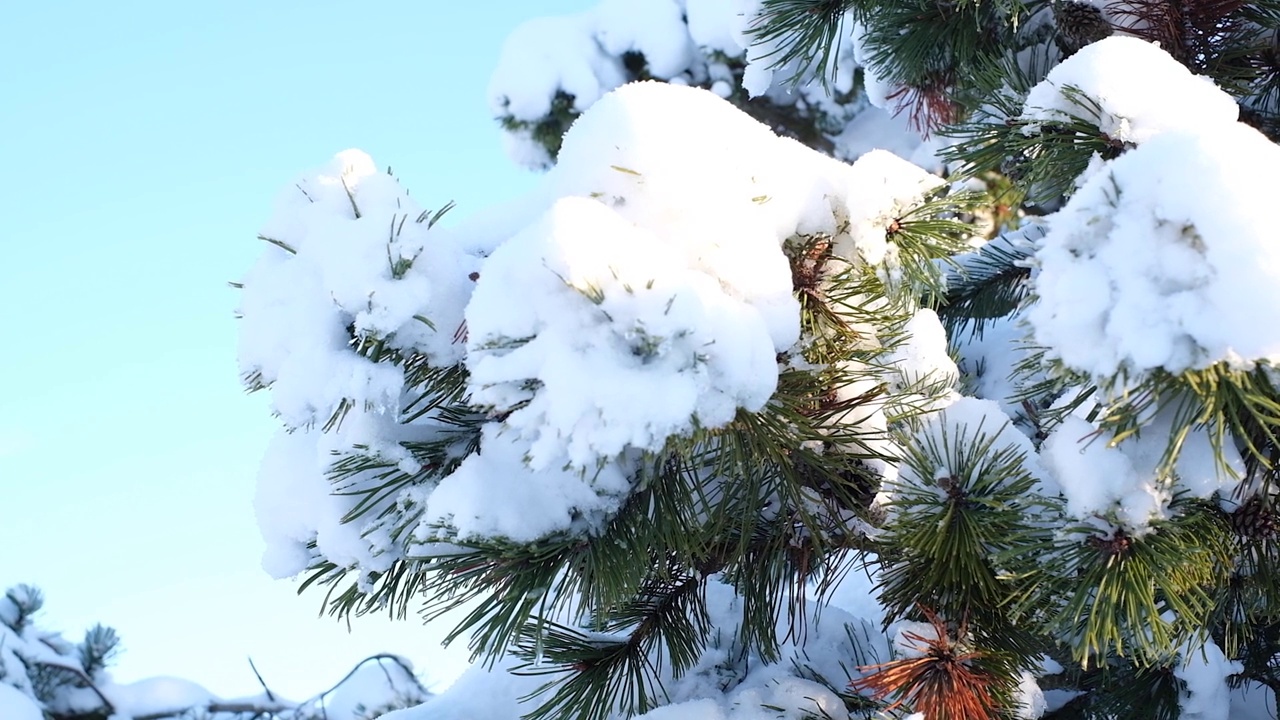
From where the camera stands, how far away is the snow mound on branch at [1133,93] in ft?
4.38

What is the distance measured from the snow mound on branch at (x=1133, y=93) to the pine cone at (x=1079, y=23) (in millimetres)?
746

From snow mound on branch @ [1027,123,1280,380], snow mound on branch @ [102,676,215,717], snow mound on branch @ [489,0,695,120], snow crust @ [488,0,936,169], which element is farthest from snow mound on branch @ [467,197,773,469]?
snow mound on branch @ [489,0,695,120]

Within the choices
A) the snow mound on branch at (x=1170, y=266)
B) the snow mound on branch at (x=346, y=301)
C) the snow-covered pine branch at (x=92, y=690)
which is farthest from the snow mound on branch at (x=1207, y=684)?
the snow-covered pine branch at (x=92, y=690)

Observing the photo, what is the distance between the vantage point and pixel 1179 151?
3.23ft

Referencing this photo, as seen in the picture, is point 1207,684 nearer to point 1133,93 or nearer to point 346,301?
point 1133,93

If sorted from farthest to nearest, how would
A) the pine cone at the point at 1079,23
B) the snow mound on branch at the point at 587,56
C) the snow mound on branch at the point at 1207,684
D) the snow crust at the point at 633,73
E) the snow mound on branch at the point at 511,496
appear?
the snow mound on branch at the point at 587,56 → the snow crust at the point at 633,73 → the pine cone at the point at 1079,23 → the snow mound on branch at the point at 1207,684 → the snow mound on branch at the point at 511,496

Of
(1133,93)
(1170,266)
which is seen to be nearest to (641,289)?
(1170,266)

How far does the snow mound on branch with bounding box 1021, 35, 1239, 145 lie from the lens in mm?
1335

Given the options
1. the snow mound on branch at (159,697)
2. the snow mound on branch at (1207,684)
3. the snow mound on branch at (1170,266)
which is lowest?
the snow mound on branch at (159,697)

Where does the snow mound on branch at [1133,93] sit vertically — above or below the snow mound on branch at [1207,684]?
above

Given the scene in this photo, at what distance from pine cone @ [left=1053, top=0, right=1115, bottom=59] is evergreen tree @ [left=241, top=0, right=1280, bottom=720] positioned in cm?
57

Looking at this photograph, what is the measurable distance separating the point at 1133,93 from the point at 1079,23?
0.92m

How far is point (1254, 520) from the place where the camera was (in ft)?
4.19

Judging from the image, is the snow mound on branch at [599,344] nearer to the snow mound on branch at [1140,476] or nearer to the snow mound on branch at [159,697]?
the snow mound on branch at [1140,476]
